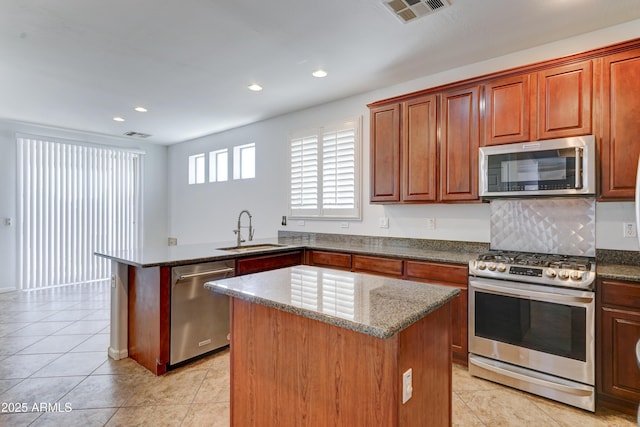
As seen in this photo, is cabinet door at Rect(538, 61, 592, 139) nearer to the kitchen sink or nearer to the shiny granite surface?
the shiny granite surface

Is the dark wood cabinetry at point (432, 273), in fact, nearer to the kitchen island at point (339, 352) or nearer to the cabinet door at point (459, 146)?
the cabinet door at point (459, 146)

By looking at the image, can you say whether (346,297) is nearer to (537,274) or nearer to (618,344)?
(537,274)

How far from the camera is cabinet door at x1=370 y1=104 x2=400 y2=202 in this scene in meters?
3.35

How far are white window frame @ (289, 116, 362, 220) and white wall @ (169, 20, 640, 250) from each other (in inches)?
3.3

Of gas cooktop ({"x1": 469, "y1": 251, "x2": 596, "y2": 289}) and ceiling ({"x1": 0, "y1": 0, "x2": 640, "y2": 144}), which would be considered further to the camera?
ceiling ({"x1": 0, "y1": 0, "x2": 640, "y2": 144})

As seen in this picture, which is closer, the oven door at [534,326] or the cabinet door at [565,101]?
the oven door at [534,326]

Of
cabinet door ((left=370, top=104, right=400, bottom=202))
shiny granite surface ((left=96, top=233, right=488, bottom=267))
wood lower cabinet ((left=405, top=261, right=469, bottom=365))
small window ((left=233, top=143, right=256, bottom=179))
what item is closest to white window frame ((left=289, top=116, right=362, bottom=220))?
shiny granite surface ((left=96, top=233, right=488, bottom=267))

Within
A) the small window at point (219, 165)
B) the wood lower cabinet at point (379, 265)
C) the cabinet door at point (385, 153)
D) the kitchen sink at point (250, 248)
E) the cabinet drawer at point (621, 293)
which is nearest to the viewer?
the cabinet drawer at point (621, 293)

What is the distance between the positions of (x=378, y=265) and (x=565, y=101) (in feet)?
6.32

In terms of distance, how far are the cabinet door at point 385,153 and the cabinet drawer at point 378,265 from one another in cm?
63

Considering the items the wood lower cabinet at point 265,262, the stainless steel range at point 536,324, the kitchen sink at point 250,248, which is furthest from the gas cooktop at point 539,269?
the kitchen sink at point 250,248

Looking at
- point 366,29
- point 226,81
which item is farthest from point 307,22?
point 226,81

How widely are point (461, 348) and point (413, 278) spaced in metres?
0.65

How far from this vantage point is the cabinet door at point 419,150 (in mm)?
3115
